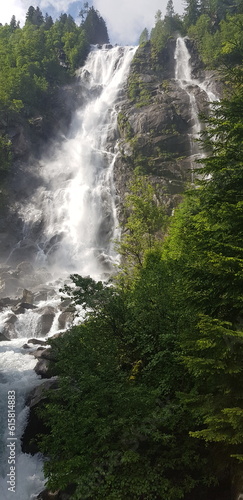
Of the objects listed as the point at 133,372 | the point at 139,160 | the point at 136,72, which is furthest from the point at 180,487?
the point at 136,72

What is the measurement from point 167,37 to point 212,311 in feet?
266

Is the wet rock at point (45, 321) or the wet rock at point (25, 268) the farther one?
the wet rock at point (25, 268)

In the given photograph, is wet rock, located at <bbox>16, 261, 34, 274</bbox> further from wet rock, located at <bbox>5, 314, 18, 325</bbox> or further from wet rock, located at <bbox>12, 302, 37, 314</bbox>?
wet rock, located at <bbox>5, 314, 18, 325</bbox>

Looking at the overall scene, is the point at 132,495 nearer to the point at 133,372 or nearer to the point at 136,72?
the point at 133,372

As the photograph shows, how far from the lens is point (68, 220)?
49.0 metres

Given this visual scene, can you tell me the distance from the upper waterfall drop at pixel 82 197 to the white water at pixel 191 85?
11453 millimetres

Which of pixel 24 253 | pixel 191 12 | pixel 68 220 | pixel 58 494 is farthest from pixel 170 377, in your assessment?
pixel 191 12

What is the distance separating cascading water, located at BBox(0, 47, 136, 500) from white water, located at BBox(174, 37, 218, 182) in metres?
10.8

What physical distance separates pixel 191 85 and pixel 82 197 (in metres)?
29.4

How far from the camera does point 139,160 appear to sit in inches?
1994

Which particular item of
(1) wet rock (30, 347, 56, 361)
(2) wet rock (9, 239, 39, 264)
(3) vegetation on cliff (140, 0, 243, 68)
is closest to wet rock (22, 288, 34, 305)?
(2) wet rock (9, 239, 39, 264)

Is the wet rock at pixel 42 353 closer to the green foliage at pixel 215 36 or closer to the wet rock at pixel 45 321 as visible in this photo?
the wet rock at pixel 45 321

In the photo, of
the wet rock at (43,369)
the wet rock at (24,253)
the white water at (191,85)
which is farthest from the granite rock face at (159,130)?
the wet rock at (43,369)

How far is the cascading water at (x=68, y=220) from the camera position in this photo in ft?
44.2
